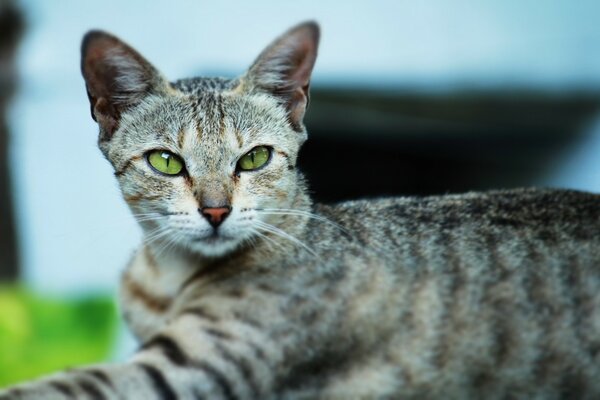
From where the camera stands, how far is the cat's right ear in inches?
68.6

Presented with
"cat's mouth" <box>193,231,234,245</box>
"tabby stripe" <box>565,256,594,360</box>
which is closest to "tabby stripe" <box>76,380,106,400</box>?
"cat's mouth" <box>193,231,234,245</box>

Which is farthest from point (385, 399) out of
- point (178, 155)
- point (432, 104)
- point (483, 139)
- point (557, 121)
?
point (557, 121)

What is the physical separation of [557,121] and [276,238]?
10.6ft

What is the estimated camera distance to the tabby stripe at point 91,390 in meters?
1.79

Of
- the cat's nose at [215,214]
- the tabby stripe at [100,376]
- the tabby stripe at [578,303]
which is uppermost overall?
the cat's nose at [215,214]

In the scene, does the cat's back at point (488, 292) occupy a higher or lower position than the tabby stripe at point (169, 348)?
higher

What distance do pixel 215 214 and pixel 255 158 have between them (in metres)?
0.16

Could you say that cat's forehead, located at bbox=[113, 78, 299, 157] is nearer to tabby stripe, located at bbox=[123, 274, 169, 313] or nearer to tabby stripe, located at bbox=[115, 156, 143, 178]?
tabby stripe, located at bbox=[115, 156, 143, 178]

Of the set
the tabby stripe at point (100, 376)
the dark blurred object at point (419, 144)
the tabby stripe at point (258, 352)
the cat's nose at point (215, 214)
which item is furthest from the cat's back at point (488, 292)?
the dark blurred object at point (419, 144)

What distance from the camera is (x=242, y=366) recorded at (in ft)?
6.29

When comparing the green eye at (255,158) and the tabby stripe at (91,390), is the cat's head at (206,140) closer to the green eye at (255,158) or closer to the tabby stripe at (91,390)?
→ the green eye at (255,158)

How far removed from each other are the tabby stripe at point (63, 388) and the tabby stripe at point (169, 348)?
200 millimetres

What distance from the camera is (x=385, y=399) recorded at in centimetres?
207

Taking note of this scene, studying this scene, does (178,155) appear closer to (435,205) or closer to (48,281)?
(435,205)
